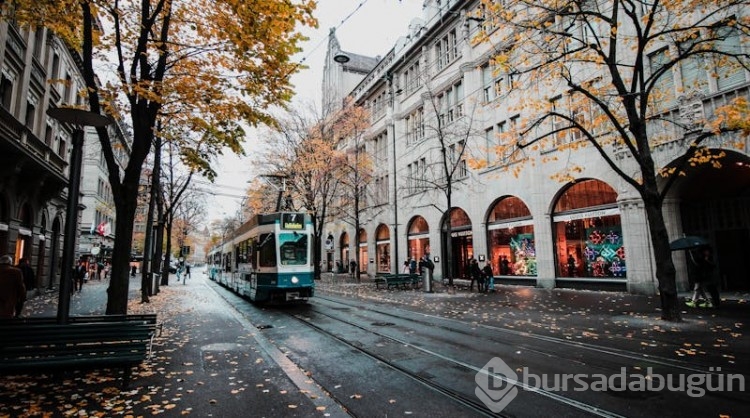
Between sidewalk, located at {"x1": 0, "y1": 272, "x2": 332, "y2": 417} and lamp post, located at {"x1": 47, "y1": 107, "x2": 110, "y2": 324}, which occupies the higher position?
lamp post, located at {"x1": 47, "y1": 107, "x2": 110, "y2": 324}

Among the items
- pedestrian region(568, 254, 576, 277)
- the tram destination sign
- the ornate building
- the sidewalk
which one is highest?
the ornate building

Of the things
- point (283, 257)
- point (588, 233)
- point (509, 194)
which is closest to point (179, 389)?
point (283, 257)

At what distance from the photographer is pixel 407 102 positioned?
3322 centimetres

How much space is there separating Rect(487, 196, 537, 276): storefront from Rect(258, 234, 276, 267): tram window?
13.9 m

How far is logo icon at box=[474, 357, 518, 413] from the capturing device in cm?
496

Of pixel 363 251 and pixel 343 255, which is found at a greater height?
pixel 363 251

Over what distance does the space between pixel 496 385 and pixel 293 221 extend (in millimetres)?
11055

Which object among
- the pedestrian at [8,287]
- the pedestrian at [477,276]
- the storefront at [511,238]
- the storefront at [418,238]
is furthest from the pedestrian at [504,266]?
the pedestrian at [8,287]

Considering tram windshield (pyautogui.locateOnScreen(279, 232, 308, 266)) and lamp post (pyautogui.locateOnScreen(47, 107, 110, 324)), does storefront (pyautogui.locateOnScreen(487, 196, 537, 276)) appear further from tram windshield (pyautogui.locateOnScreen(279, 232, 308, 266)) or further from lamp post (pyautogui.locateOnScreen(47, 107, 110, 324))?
lamp post (pyautogui.locateOnScreen(47, 107, 110, 324))

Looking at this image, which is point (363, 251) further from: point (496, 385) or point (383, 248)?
point (496, 385)

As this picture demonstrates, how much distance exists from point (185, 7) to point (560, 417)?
36.8 ft

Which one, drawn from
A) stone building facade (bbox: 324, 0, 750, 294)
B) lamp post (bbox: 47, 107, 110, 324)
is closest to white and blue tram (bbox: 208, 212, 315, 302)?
stone building facade (bbox: 324, 0, 750, 294)

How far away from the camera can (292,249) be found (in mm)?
15133

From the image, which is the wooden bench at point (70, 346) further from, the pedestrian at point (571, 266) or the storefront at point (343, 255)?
the storefront at point (343, 255)
